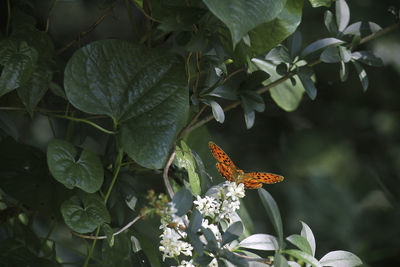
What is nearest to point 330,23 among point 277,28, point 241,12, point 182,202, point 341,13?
point 341,13

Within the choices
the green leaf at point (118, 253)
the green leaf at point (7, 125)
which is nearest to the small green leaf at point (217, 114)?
the green leaf at point (118, 253)

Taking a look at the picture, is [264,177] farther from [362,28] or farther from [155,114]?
[362,28]

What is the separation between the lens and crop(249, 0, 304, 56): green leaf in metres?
0.61

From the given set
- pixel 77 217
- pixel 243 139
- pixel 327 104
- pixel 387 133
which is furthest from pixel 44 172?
pixel 387 133

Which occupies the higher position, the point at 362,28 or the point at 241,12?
the point at 241,12

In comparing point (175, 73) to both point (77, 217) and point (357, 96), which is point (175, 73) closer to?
point (77, 217)

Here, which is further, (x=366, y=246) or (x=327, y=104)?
(x=327, y=104)

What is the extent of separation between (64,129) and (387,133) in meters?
1.27

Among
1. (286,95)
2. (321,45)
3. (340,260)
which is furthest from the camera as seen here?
(286,95)

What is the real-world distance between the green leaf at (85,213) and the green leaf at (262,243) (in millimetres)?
193

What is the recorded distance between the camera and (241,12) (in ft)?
1.59

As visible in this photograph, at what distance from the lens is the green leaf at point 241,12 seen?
1.52 ft

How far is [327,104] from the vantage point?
166cm

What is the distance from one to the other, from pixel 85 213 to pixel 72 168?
64mm
